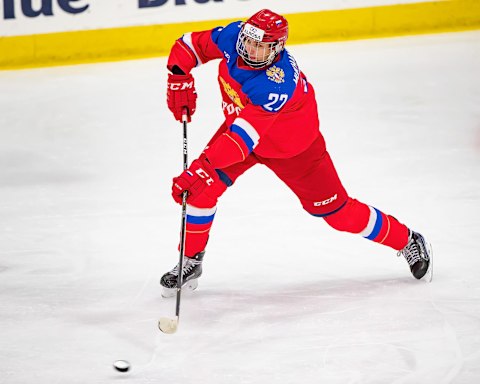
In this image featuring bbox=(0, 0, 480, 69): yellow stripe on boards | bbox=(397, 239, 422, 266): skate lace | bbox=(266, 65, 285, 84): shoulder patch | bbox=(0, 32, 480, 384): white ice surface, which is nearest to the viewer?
bbox=(0, 32, 480, 384): white ice surface

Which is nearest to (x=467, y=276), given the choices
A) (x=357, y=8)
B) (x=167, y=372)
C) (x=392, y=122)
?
(x=167, y=372)

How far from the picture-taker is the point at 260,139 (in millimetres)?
3920

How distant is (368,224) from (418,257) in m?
0.26

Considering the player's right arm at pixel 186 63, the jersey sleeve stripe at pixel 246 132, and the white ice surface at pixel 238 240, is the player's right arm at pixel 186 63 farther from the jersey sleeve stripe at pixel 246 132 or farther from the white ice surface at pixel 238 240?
the white ice surface at pixel 238 240

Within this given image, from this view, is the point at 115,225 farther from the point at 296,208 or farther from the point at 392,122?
the point at 392,122

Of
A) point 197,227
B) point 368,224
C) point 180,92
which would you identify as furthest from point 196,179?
point 368,224

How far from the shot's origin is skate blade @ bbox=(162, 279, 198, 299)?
13.5ft

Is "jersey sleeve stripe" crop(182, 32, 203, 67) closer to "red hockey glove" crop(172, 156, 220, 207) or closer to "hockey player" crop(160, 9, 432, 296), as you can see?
"hockey player" crop(160, 9, 432, 296)

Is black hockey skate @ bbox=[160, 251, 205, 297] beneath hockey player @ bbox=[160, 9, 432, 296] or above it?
beneath

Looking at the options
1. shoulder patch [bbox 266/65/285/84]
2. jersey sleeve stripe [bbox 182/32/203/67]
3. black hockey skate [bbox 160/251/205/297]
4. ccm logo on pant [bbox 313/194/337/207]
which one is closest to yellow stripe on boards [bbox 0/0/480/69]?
jersey sleeve stripe [bbox 182/32/203/67]

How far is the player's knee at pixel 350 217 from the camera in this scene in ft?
13.6

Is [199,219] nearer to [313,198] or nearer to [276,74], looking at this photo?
[313,198]

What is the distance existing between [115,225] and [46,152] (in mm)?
1215

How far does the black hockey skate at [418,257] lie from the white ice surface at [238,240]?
5cm
